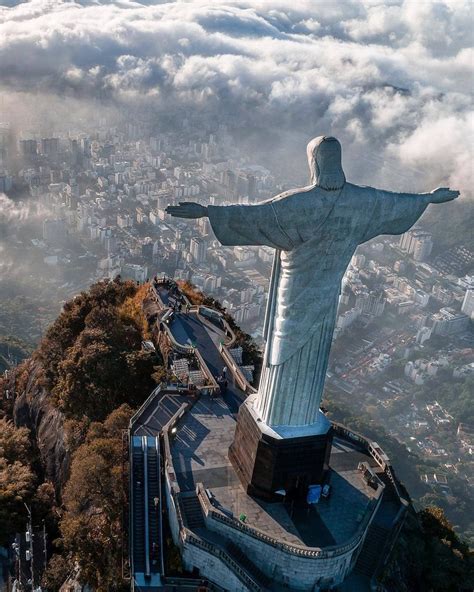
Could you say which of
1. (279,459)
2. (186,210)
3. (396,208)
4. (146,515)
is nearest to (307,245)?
(396,208)

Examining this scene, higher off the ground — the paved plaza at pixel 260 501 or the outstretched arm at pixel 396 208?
the outstretched arm at pixel 396 208

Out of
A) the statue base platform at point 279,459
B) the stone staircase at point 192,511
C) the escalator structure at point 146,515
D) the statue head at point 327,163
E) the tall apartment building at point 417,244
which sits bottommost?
the tall apartment building at point 417,244

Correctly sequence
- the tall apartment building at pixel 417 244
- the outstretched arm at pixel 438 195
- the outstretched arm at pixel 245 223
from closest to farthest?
the outstretched arm at pixel 245 223
the outstretched arm at pixel 438 195
the tall apartment building at pixel 417 244

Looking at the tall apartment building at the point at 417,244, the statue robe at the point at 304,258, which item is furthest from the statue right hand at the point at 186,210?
the tall apartment building at the point at 417,244

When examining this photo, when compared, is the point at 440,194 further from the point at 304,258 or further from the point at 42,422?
the point at 42,422

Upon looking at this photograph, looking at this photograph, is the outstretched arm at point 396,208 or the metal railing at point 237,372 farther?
the metal railing at point 237,372

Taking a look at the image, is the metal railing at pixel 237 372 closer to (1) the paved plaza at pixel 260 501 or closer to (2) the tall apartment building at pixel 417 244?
(1) the paved plaza at pixel 260 501
